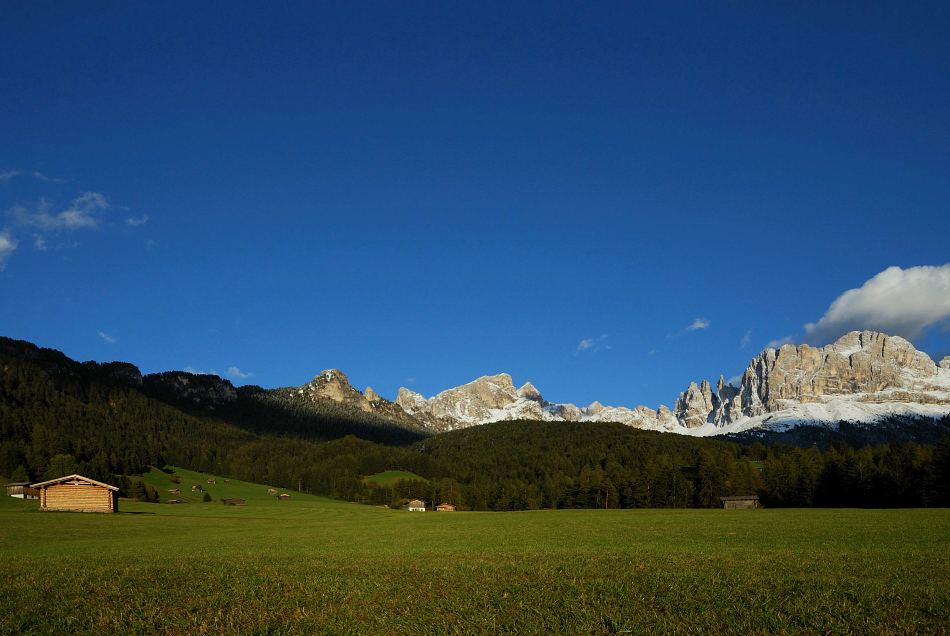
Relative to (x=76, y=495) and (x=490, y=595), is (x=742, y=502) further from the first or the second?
(x=490, y=595)

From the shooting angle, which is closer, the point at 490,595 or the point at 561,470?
the point at 490,595

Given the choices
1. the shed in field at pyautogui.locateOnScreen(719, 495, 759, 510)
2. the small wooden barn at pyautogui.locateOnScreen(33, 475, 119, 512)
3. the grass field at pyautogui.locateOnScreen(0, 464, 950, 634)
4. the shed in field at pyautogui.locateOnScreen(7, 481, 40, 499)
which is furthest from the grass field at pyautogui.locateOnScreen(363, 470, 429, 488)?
the grass field at pyautogui.locateOnScreen(0, 464, 950, 634)

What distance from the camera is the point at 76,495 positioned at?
7681cm

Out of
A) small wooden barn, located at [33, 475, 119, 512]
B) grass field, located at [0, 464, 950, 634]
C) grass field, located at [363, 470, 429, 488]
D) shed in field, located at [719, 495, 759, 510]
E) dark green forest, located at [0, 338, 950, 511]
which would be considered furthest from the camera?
grass field, located at [363, 470, 429, 488]

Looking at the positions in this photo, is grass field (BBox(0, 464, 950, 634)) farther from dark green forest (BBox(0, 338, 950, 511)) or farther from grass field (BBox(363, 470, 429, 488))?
grass field (BBox(363, 470, 429, 488))

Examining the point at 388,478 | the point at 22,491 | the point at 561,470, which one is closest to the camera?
the point at 22,491

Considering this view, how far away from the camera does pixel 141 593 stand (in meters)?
14.1

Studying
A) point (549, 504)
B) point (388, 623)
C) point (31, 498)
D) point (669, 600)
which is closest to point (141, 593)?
point (388, 623)

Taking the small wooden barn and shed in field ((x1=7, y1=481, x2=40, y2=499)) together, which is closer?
the small wooden barn

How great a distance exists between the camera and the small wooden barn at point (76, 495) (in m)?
75.8

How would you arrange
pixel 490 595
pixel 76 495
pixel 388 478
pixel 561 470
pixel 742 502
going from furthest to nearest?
1. pixel 388 478
2. pixel 561 470
3. pixel 742 502
4. pixel 76 495
5. pixel 490 595

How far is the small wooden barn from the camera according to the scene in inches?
2982

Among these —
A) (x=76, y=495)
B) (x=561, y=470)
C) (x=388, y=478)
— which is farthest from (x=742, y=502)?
(x=388, y=478)

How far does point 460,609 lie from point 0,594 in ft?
35.7
